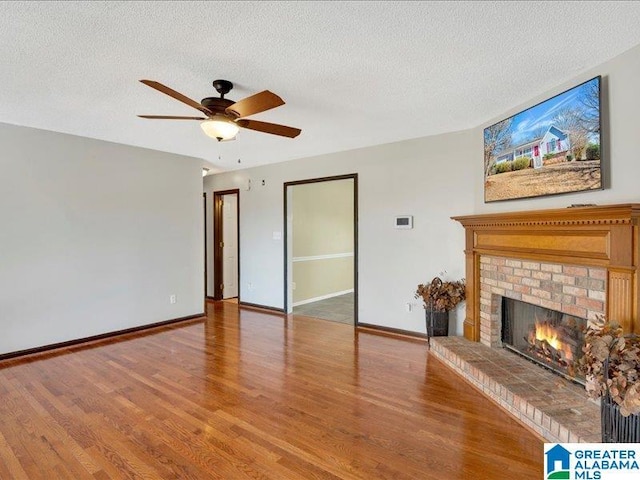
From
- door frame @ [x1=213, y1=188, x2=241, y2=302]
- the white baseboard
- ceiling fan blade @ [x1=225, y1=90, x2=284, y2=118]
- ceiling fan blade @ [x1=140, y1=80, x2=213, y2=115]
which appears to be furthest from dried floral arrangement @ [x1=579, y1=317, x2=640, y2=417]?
door frame @ [x1=213, y1=188, x2=241, y2=302]

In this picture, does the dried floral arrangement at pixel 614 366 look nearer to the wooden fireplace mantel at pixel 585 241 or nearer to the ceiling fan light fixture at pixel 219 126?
the wooden fireplace mantel at pixel 585 241

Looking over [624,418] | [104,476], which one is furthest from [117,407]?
[624,418]

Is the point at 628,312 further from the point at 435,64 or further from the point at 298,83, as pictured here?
the point at 298,83

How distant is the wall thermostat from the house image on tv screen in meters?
1.34

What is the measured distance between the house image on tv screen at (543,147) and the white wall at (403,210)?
812 millimetres

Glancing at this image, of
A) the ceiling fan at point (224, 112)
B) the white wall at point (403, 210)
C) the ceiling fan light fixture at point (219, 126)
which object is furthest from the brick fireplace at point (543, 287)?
the ceiling fan light fixture at point (219, 126)

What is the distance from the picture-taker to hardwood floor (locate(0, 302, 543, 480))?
1.97 meters

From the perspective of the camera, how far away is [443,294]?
387cm

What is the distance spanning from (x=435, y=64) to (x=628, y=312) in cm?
195

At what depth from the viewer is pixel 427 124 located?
3.71m

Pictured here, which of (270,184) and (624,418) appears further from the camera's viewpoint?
(270,184)

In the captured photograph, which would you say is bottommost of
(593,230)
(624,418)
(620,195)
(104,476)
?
(104,476)

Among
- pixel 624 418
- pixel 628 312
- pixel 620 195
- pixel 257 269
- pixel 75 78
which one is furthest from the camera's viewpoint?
pixel 257 269

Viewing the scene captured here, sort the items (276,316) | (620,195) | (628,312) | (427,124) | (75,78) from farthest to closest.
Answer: (276,316), (427,124), (75,78), (620,195), (628,312)
